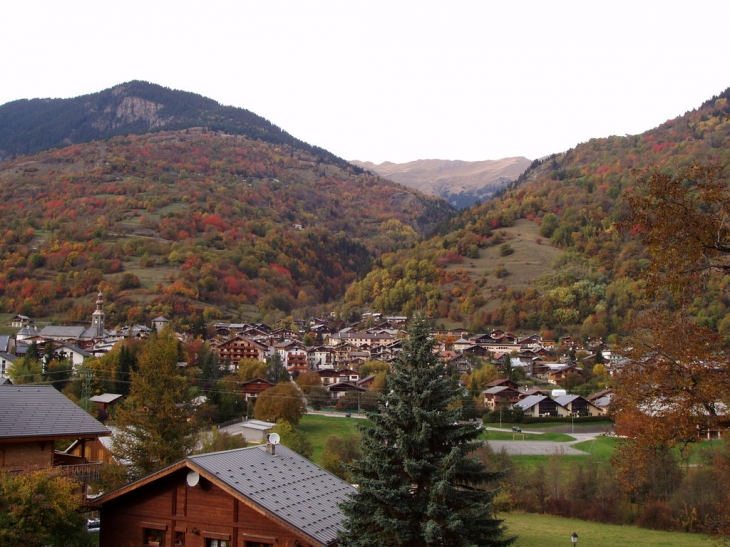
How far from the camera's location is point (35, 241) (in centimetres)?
14825

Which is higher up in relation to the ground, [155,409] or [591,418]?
[155,409]

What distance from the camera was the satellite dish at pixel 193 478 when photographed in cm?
1522

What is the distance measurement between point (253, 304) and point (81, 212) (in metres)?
53.1

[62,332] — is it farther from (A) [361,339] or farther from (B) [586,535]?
(B) [586,535]

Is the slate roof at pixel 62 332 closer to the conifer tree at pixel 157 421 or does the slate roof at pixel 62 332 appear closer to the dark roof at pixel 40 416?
the conifer tree at pixel 157 421

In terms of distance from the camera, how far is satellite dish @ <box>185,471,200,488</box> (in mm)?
15219

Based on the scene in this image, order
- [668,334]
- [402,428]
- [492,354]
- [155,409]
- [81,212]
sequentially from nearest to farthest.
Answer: [668,334], [402,428], [155,409], [492,354], [81,212]

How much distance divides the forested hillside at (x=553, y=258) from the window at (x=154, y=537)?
267ft

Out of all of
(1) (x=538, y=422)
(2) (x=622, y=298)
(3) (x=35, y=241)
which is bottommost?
(1) (x=538, y=422)

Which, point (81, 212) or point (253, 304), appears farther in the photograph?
point (81, 212)

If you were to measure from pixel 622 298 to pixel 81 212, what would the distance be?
123 meters

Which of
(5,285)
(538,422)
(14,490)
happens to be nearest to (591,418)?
(538,422)

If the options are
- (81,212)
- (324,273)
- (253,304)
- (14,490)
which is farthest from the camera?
(324,273)

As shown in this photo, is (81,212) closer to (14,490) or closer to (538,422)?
(538,422)
